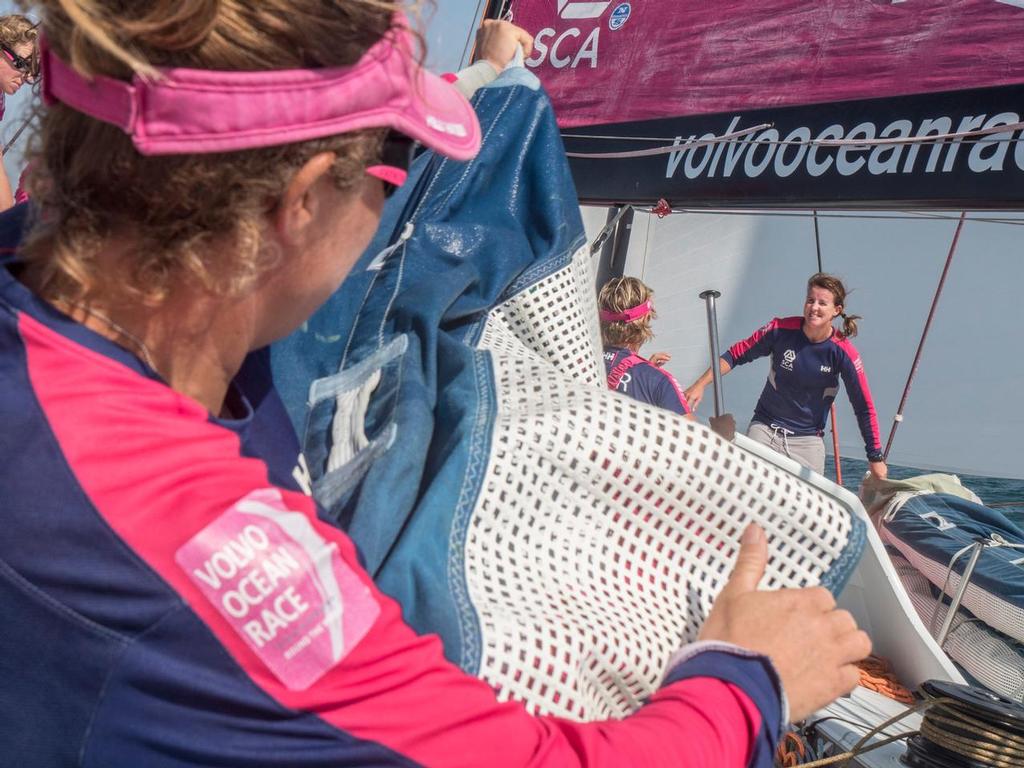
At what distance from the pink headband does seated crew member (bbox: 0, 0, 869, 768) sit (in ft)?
12.3

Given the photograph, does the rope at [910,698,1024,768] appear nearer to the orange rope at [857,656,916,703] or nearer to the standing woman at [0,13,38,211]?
the orange rope at [857,656,916,703]

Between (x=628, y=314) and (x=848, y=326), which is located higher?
(x=848, y=326)

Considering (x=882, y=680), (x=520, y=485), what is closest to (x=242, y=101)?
(x=520, y=485)

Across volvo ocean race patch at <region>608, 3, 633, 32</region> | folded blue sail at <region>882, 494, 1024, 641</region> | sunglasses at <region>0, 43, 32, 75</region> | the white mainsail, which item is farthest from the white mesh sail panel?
the white mainsail

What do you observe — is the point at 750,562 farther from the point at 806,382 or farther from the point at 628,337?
the point at 806,382

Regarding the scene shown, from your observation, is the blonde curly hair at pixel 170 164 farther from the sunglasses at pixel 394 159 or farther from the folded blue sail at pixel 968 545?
the folded blue sail at pixel 968 545

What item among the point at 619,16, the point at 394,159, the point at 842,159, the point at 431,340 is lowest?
the point at 431,340

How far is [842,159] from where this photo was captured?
7.97 ft

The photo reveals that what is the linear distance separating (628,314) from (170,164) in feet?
12.6

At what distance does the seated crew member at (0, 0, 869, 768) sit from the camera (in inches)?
24.2

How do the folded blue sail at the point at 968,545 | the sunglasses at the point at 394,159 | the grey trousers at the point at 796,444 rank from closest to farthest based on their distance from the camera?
1. the sunglasses at the point at 394,159
2. the folded blue sail at the point at 968,545
3. the grey trousers at the point at 796,444

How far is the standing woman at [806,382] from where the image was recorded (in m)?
5.68

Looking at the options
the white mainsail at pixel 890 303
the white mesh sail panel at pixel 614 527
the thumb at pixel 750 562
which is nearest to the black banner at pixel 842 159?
the white mesh sail panel at pixel 614 527

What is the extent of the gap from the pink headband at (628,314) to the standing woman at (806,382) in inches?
58.7
